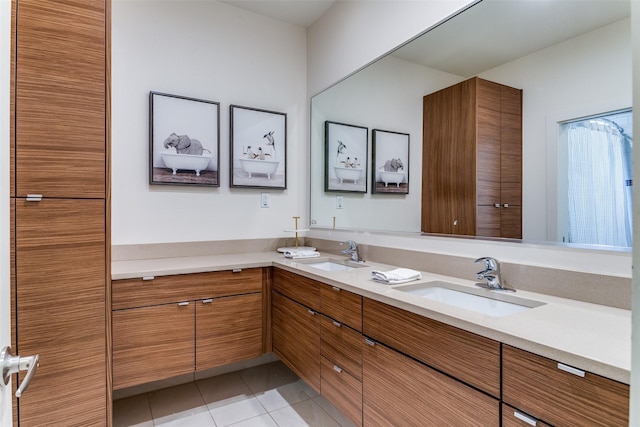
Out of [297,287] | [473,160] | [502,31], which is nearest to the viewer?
[502,31]

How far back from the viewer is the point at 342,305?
1.62 meters

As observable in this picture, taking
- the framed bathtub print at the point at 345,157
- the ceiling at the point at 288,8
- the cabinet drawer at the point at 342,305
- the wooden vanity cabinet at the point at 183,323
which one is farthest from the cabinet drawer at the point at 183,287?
the ceiling at the point at 288,8

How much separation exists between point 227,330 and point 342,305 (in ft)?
2.86

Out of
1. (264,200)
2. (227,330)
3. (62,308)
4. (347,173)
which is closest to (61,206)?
(62,308)

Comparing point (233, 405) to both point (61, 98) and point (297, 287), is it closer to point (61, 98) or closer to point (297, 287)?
point (297, 287)

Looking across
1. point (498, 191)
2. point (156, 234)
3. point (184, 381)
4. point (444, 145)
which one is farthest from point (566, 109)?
point (184, 381)

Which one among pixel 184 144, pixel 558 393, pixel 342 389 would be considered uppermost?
pixel 184 144

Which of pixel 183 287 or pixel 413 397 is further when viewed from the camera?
pixel 183 287

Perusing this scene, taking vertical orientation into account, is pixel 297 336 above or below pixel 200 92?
below

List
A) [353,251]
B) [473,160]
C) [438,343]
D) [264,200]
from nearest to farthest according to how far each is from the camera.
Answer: [438,343]
[473,160]
[353,251]
[264,200]

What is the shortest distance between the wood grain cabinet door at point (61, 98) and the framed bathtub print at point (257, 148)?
1.06m

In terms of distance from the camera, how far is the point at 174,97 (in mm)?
2320

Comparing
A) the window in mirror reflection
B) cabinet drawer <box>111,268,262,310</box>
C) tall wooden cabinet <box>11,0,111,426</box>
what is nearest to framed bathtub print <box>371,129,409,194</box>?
the window in mirror reflection

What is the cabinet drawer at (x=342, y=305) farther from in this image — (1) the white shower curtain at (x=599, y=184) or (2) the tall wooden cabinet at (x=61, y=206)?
(2) the tall wooden cabinet at (x=61, y=206)
